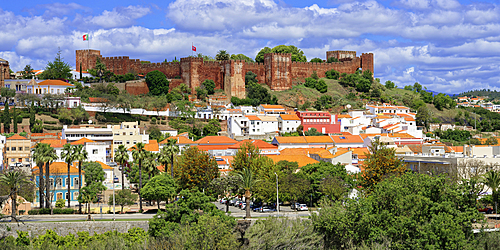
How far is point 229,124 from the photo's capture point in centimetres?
9494

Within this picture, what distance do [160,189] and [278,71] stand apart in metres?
71.2

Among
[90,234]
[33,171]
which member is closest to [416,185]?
[90,234]

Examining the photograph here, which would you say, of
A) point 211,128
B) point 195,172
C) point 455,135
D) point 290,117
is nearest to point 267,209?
point 195,172

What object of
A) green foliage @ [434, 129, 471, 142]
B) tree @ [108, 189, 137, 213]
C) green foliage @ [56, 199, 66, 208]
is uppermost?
green foliage @ [434, 129, 471, 142]

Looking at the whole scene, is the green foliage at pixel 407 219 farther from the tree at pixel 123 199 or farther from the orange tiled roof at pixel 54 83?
the orange tiled roof at pixel 54 83

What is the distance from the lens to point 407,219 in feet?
108

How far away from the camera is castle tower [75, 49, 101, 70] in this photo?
121812 millimetres

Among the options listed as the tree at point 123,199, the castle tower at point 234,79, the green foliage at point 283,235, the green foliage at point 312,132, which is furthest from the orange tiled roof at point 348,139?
the green foliage at point 283,235

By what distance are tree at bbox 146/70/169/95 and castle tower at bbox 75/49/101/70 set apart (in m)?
16.9

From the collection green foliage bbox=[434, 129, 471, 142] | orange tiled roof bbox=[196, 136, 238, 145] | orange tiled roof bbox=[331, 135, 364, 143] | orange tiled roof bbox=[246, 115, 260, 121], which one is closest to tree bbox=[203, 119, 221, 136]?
orange tiled roof bbox=[246, 115, 260, 121]

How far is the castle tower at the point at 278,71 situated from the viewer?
116 metres

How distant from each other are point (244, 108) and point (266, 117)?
8489 mm

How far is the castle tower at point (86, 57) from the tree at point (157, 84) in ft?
55.6

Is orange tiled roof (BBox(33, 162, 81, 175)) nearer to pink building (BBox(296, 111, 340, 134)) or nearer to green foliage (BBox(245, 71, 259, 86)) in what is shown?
pink building (BBox(296, 111, 340, 134))
